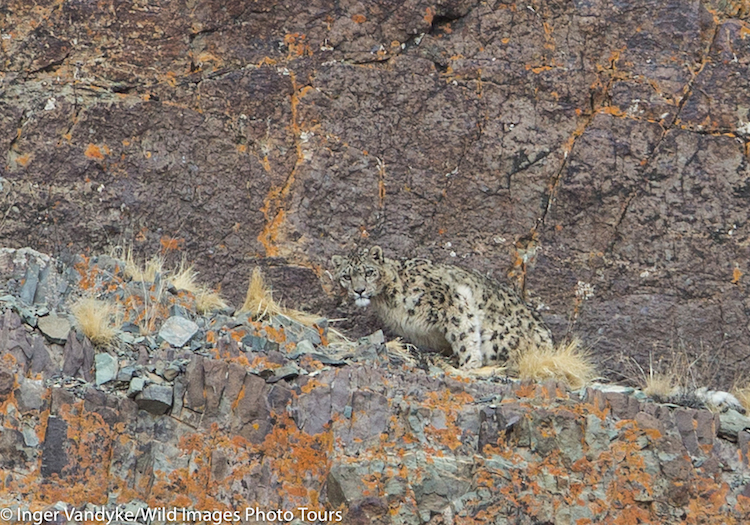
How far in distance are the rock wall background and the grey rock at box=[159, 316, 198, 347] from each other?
87.2 inches

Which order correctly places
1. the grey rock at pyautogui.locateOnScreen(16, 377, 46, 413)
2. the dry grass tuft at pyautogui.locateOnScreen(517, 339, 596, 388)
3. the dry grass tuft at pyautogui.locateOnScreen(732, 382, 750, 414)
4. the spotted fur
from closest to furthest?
the grey rock at pyautogui.locateOnScreen(16, 377, 46, 413)
the dry grass tuft at pyautogui.locateOnScreen(517, 339, 596, 388)
the dry grass tuft at pyautogui.locateOnScreen(732, 382, 750, 414)
the spotted fur

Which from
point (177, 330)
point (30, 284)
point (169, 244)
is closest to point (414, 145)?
point (169, 244)

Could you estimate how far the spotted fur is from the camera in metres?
11.9

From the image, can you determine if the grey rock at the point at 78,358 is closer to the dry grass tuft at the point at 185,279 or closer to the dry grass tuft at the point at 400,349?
the dry grass tuft at the point at 185,279

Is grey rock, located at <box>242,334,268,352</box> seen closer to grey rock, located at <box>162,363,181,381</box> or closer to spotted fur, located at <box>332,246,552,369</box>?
grey rock, located at <box>162,363,181,381</box>

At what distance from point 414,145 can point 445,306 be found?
2063mm

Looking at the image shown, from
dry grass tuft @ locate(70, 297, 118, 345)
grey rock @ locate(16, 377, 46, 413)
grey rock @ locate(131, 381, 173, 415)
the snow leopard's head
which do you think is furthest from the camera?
the snow leopard's head

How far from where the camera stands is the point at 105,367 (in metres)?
9.91

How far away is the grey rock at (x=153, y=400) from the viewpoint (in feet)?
31.5

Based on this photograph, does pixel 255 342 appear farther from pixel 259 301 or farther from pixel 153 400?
pixel 259 301

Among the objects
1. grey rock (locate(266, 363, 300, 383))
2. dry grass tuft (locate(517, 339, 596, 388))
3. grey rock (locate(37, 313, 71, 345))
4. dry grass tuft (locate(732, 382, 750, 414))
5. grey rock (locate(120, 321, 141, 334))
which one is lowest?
dry grass tuft (locate(732, 382, 750, 414))

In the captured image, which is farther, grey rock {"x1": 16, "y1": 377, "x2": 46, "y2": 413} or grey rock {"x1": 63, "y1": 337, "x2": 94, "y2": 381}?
grey rock {"x1": 63, "y1": 337, "x2": 94, "y2": 381}

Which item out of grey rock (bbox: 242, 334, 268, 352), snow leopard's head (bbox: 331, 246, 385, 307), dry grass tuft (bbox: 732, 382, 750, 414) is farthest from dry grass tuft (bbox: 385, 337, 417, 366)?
dry grass tuft (bbox: 732, 382, 750, 414)

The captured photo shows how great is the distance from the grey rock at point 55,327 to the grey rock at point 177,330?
2.67 feet
